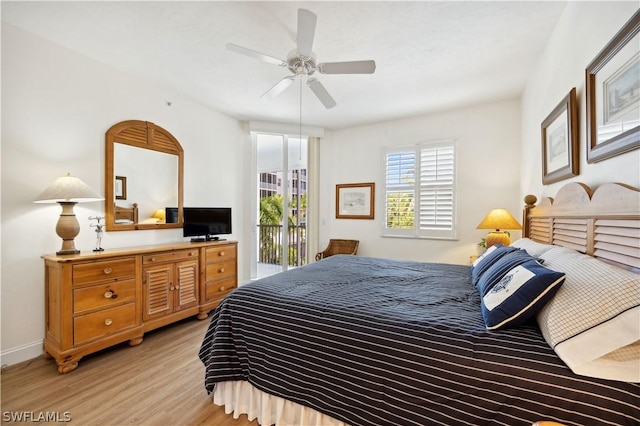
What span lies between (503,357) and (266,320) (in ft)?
3.80

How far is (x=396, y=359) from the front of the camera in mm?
1210

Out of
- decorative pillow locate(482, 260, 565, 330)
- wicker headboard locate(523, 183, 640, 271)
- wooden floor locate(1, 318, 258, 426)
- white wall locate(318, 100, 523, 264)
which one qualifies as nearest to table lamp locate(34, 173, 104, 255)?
wooden floor locate(1, 318, 258, 426)

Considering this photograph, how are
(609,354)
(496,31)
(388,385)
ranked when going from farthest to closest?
1. (496,31)
2. (388,385)
3. (609,354)

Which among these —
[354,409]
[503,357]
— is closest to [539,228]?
[503,357]

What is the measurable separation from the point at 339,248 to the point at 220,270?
206 cm

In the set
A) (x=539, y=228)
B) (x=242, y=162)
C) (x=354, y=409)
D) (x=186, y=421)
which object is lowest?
(x=186, y=421)

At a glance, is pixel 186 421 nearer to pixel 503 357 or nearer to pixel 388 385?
pixel 388 385

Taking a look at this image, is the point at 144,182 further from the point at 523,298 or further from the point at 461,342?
the point at 523,298

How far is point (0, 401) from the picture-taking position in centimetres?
184

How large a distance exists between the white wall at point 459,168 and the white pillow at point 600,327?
302cm

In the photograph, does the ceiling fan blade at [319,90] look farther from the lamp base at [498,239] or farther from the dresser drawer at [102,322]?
the dresser drawer at [102,322]

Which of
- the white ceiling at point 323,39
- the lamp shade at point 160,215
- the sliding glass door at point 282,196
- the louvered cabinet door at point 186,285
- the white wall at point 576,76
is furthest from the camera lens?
the sliding glass door at point 282,196

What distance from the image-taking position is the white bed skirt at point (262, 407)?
1478mm

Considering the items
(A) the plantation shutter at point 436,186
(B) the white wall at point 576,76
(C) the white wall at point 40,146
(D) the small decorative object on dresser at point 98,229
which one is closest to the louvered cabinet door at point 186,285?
(C) the white wall at point 40,146
